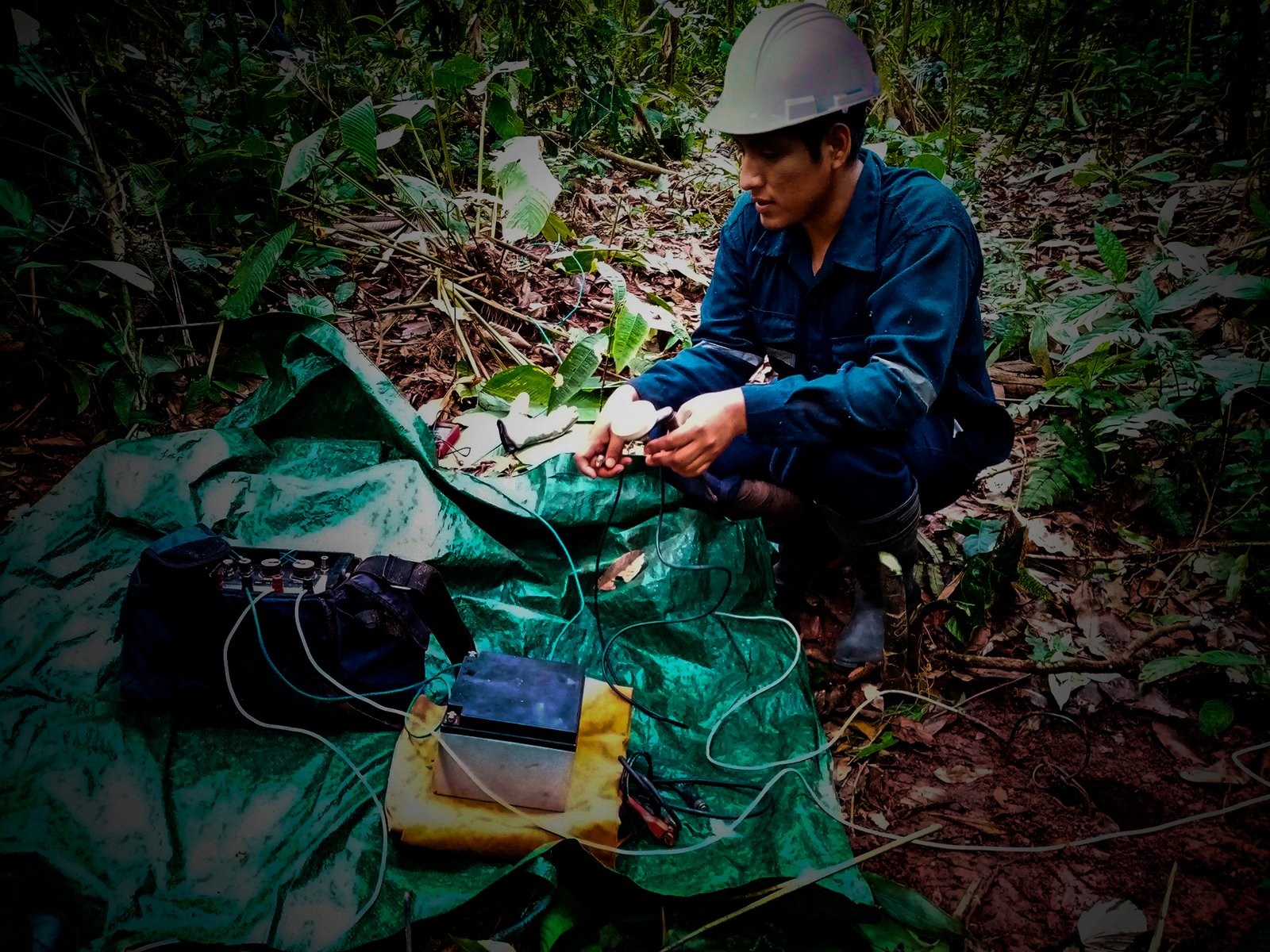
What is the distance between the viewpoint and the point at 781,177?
5.65ft

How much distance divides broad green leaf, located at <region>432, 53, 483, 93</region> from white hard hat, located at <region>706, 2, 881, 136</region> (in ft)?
5.60

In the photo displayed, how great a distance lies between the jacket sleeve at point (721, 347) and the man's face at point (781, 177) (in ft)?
1.02

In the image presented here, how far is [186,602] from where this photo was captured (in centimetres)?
164

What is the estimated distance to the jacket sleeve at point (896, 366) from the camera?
1663 mm

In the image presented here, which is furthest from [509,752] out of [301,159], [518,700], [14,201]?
[14,201]

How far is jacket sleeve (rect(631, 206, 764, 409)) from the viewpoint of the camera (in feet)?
6.82

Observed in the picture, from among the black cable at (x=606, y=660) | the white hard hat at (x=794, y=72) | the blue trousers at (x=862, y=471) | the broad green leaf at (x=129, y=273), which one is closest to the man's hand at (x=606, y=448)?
the black cable at (x=606, y=660)

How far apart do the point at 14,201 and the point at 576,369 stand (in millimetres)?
1992

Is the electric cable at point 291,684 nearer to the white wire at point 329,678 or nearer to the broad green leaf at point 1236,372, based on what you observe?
the white wire at point 329,678

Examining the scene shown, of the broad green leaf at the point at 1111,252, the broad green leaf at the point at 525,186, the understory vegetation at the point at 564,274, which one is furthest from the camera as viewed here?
the broad green leaf at the point at 525,186


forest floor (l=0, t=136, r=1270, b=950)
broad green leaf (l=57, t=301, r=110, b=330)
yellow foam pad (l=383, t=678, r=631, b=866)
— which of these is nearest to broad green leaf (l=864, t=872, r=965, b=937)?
forest floor (l=0, t=136, r=1270, b=950)

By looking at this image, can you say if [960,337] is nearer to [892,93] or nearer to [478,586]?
[478,586]

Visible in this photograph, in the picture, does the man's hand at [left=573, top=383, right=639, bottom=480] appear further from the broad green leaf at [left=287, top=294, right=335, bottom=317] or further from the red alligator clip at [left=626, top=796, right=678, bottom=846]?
the broad green leaf at [left=287, top=294, right=335, bottom=317]

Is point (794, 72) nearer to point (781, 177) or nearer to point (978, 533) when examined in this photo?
point (781, 177)
